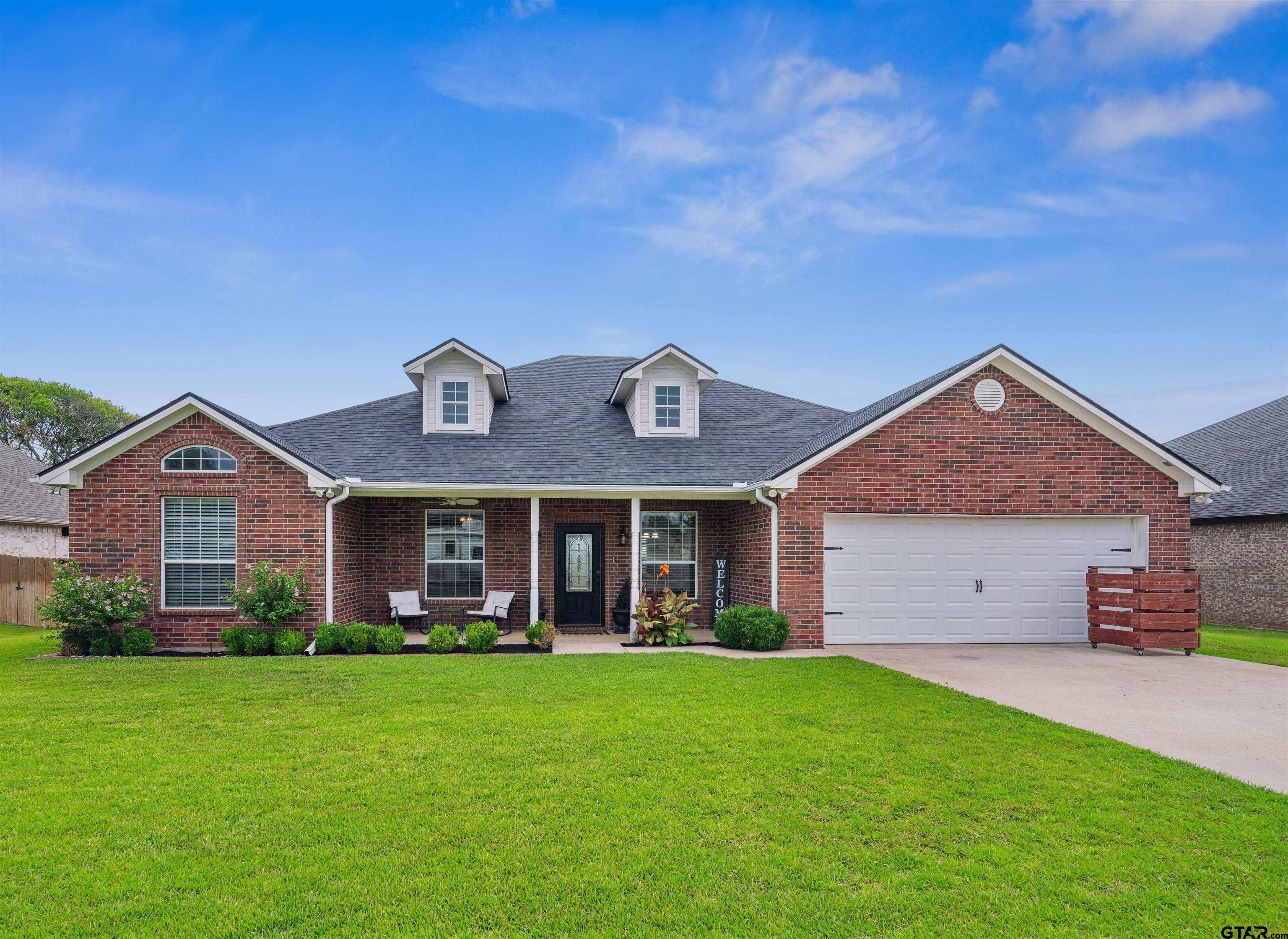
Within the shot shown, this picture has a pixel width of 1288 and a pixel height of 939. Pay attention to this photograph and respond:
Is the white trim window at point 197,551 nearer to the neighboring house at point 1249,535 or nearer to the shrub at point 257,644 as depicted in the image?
the shrub at point 257,644

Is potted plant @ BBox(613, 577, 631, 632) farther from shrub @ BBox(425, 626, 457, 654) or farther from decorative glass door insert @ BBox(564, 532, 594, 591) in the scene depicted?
shrub @ BBox(425, 626, 457, 654)

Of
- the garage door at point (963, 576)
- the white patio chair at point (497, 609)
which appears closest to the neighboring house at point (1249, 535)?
the garage door at point (963, 576)

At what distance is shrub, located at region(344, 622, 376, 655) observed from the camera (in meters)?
11.6

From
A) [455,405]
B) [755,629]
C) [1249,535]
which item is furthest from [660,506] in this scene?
[1249,535]

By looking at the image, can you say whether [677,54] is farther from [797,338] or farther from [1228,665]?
[1228,665]

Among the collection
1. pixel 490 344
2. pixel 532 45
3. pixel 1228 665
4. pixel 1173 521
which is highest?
pixel 532 45

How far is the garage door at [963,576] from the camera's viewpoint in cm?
1291

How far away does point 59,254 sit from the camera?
20.3 meters

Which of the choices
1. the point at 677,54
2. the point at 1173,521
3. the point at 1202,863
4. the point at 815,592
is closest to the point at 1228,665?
the point at 1173,521

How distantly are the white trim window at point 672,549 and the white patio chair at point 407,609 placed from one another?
4476 millimetres

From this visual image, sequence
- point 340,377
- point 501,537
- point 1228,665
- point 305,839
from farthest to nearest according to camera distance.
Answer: point 340,377 → point 501,537 → point 1228,665 → point 305,839

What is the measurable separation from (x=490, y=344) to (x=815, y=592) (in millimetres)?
10558

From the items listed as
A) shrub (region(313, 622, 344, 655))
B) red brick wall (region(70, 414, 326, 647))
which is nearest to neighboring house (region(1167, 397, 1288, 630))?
shrub (region(313, 622, 344, 655))

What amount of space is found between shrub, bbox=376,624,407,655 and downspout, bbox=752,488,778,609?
20.1 feet
